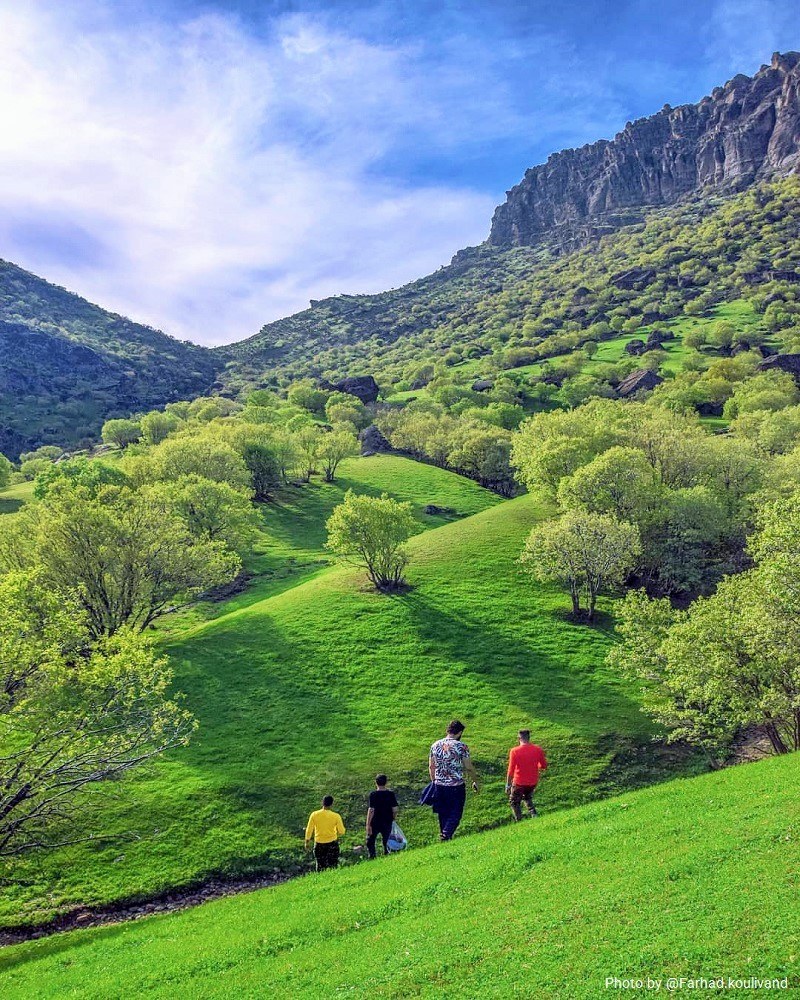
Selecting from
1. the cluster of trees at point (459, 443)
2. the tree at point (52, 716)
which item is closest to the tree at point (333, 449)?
the cluster of trees at point (459, 443)

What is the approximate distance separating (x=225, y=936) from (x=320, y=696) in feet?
70.4

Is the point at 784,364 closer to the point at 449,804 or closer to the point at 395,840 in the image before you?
the point at 449,804

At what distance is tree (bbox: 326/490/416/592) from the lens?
50.4 m

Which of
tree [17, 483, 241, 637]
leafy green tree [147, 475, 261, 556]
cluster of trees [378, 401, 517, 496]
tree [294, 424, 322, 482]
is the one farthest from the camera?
cluster of trees [378, 401, 517, 496]

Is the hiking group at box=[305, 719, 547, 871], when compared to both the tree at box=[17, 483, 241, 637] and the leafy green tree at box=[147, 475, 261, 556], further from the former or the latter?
the leafy green tree at box=[147, 475, 261, 556]

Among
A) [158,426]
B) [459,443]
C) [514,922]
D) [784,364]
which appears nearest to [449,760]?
[514,922]

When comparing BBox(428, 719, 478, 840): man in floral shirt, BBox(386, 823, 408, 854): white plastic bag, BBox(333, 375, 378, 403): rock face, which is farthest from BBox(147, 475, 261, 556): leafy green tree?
BBox(333, 375, 378, 403): rock face

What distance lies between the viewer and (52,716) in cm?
2334

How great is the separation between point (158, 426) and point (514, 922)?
136265mm

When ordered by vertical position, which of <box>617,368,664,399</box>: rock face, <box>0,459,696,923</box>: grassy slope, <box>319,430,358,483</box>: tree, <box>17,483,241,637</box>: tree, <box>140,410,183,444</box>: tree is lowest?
<box>0,459,696,923</box>: grassy slope

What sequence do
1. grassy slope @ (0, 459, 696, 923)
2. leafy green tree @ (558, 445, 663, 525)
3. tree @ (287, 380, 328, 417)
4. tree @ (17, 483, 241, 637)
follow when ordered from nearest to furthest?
grassy slope @ (0, 459, 696, 923) → tree @ (17, 483, 241, 637) → leafy green tree @ (558, 445, 663, 525) → tree @ (287, 380, 328, 417)

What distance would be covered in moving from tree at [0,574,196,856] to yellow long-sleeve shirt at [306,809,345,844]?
7164 mm

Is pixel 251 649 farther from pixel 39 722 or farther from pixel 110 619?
pixel 39 722

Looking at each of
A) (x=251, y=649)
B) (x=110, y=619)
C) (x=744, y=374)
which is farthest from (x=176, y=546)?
(x=744, y=374)
